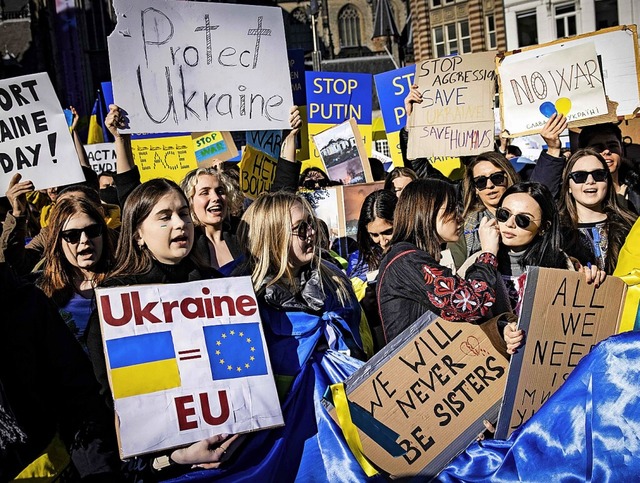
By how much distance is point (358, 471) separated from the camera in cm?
343

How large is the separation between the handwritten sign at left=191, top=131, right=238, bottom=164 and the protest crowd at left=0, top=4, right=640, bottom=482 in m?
2.52

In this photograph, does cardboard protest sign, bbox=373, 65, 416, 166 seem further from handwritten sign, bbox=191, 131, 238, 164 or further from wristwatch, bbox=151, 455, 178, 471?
wristwatch, bbox=151, 455, 178, 471

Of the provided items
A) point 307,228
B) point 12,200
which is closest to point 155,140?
point 12,200

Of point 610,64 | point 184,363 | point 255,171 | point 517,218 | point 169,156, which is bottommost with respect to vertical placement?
point 184,363

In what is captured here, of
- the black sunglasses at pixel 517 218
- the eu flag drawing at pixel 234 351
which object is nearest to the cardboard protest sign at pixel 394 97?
Result: the black sunglasses at pixel 517 218

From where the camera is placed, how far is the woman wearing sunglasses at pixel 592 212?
4793 mm

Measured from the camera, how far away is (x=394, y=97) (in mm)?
8984

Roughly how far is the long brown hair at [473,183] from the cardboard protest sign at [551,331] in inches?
66.1

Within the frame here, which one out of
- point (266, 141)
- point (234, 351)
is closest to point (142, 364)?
point (234, 351)

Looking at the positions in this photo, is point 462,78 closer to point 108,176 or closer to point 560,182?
point 560,182

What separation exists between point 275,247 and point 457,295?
800 millimetres

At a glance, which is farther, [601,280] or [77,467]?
[601,280]

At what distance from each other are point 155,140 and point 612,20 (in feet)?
89.8

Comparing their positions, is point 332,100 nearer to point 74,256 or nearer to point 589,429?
point 74,256
